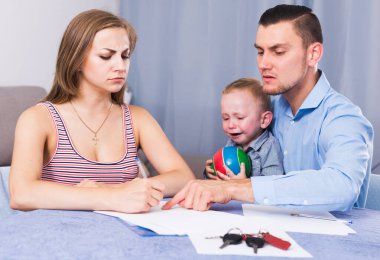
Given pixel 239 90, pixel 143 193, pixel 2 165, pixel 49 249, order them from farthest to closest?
pixel 2 165 < pixel 239 90 < pixel 143 193 < pixel 49 249

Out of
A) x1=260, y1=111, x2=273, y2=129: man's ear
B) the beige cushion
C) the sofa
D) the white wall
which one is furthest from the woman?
the white wall

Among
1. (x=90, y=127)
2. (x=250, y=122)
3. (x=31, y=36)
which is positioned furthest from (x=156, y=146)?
(x=31, y=36)

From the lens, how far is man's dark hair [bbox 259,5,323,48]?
2.03 metres

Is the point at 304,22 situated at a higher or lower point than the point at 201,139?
higher

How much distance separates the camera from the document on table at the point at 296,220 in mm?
1448

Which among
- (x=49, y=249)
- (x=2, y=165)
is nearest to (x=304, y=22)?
(x=49, y=249)

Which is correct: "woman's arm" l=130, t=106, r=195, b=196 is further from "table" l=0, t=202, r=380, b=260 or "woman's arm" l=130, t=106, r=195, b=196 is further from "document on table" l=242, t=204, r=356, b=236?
"table" l=0, t=202, r=380, b=260

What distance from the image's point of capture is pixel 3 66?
3213 mm

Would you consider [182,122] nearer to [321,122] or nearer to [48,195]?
[321,122]

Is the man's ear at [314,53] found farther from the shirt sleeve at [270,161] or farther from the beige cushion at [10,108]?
the beige cushion at [10,108]

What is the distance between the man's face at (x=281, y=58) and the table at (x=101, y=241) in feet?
2.13

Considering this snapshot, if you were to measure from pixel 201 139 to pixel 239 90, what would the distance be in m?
1.37

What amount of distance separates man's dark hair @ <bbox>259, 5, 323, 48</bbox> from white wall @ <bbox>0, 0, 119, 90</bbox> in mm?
1682

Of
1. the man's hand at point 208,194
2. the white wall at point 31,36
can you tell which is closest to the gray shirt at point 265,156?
the man's hand at point 208,194
